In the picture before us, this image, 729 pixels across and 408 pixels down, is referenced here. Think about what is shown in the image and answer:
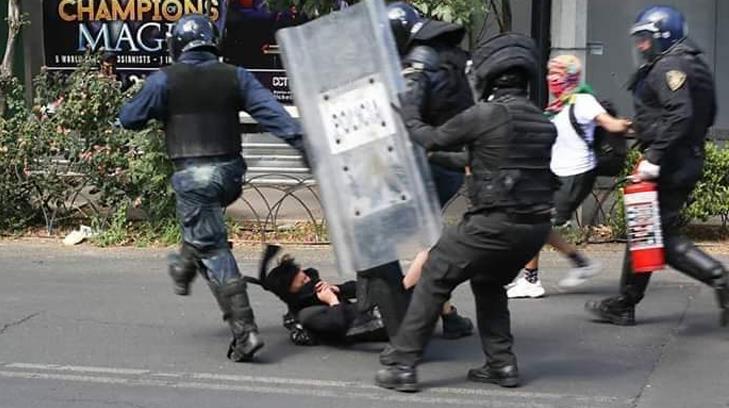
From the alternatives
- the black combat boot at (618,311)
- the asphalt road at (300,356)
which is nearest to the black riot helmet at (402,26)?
the asphalt road at (300,356)

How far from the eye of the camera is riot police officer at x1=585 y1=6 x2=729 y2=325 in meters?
6.12

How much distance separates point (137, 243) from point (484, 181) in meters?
5.06

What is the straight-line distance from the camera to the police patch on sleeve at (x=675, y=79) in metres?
6.11

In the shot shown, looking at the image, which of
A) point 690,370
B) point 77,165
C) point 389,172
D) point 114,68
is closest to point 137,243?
point 77,165

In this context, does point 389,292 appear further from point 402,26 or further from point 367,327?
point 402,26

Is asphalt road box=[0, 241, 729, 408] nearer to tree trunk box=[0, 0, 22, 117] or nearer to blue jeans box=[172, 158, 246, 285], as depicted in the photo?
blue jeans box=[172, 158, 246, 285]

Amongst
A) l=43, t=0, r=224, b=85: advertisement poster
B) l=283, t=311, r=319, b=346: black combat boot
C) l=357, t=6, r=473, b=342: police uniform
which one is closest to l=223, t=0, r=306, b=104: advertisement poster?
l=43, t=0, r=224, b=85: advertisement poster

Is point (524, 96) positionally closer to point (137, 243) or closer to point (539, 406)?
point (539, 406)

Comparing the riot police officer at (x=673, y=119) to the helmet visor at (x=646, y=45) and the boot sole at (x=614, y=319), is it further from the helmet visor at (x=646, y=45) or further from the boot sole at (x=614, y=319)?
the boot sole at (x=614, y=319)

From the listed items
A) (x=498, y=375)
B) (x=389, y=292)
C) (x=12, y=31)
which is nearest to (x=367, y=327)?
(x=389, y=292)

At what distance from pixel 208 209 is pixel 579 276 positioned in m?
2.81

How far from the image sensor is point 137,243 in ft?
31.6

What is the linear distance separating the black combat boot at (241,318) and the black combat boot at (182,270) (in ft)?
0.90

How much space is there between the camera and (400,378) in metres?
5.52
